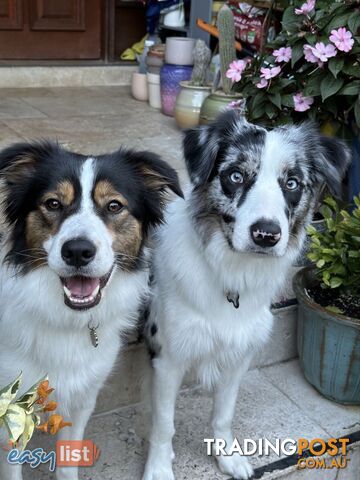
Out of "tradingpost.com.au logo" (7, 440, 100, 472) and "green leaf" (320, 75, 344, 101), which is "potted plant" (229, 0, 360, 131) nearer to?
"green leaf" (320, 75, 344, 101)

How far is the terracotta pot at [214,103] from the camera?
14.5 ft

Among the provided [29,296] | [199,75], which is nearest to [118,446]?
[29,296]

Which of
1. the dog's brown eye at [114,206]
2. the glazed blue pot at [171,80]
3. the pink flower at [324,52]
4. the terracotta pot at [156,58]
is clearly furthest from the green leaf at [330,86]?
the terracotta pot at [156,58]

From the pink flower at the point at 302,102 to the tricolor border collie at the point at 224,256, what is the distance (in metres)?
0.99

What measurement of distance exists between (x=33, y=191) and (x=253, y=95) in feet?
6.07

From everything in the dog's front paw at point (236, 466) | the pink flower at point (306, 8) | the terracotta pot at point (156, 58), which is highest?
the pink flower at point (306, 8)

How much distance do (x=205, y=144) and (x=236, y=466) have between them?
133cm

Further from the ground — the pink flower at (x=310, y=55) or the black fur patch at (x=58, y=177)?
the pink flower at (x=310, y=55)

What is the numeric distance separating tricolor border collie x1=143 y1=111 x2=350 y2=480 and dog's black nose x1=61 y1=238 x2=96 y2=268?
0.51m

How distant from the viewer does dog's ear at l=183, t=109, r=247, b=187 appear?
211cm

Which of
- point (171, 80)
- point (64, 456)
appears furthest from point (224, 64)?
point (64, 456)

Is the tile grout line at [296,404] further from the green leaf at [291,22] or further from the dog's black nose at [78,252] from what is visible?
the green leaf at [291,22]

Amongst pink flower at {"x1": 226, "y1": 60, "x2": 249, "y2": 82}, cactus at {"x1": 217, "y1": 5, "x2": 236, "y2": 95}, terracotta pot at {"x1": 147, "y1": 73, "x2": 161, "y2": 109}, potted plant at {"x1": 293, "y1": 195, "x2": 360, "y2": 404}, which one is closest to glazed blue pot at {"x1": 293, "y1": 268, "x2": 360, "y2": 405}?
potted plant at {"x1": 293, "y1": 195, "x2": 360, "y2": 404}

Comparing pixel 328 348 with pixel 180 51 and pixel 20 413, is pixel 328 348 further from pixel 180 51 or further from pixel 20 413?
pixel 180 51
